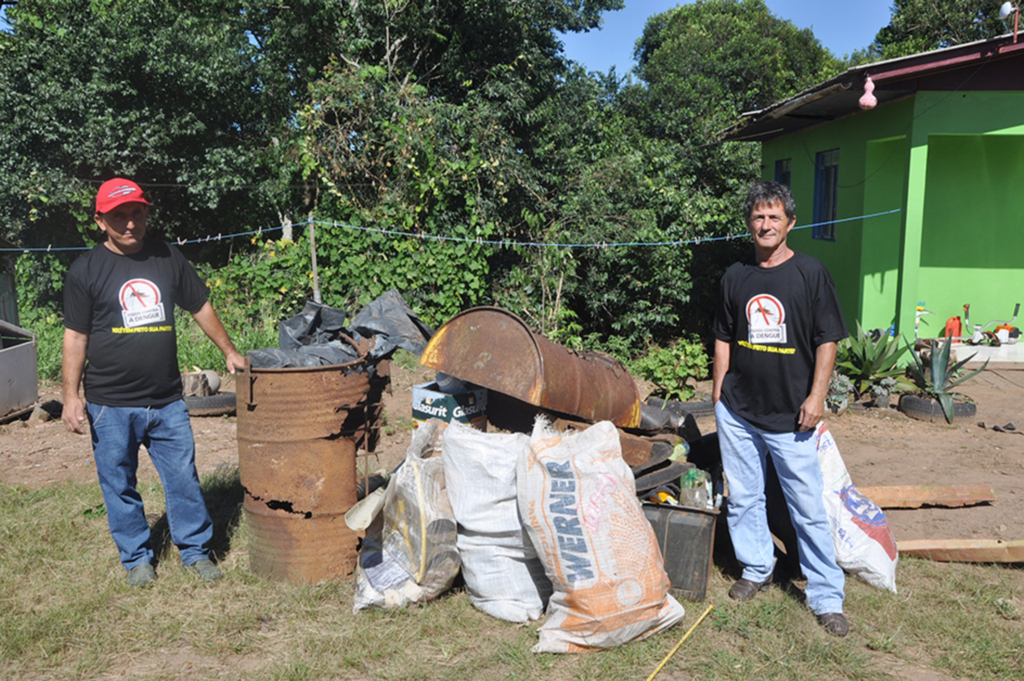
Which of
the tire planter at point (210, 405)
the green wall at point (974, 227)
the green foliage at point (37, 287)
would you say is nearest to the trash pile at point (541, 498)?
the tire planter at point (210, 405)

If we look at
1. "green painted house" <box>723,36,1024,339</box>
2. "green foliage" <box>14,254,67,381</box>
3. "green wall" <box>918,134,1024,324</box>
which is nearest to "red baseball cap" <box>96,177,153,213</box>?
"green painted house" <box>723,36,1024,339</box>

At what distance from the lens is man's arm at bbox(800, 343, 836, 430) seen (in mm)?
3248

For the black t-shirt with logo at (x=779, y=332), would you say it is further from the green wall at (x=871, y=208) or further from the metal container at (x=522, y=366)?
the green wall at (x=871, y=208)

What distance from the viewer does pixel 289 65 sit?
1366 centimetres

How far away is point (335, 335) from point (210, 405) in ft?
11.4

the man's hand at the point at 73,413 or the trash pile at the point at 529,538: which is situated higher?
the man's hand at the point at 73,413

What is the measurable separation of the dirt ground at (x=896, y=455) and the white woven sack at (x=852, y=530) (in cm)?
88

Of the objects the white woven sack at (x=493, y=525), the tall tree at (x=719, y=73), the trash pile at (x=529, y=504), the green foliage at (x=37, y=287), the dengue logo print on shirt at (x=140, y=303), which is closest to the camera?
the trash pile at (x=529, y=504)

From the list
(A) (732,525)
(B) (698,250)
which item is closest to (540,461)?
(A) (732,525)

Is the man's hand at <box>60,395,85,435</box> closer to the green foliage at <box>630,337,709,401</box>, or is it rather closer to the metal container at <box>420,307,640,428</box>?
the metal container at <box>420,307,640,428</box>

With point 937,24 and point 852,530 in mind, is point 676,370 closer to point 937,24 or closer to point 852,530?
point 852,530

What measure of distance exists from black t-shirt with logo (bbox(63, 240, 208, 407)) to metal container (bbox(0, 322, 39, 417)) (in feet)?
13.5

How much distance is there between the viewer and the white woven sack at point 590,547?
124 inches

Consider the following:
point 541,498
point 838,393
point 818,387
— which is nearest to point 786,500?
point 818,387
